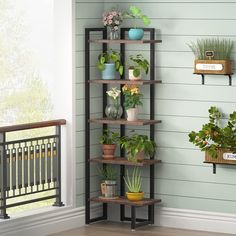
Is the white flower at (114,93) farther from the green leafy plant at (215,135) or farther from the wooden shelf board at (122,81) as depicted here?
the green leafy plant at (215,135)

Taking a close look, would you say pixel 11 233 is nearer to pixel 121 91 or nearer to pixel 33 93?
pixel 121 91

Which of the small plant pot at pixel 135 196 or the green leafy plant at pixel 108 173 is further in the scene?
the green leafy plant at pixel 108 173

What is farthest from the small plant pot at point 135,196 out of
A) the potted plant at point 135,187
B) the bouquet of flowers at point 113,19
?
the bouquet of flowers at point 113,19

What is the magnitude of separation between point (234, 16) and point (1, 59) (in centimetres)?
275

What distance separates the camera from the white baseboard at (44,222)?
7.75 meters

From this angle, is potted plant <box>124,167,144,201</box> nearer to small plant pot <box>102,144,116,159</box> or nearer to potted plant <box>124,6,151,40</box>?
small plant pot <box>102,144,116,159</box>

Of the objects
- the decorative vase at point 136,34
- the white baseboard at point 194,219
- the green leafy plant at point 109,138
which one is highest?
the decorative vase at point 136,34

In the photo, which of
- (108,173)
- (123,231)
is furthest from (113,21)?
(123,231)

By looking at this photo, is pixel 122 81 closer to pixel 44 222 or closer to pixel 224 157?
pixel 224 157

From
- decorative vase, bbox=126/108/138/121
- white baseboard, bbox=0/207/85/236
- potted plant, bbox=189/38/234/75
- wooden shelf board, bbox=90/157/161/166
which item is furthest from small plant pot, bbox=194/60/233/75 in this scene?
white baseboard, bbox=0/207/85/236

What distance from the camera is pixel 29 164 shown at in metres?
7.98

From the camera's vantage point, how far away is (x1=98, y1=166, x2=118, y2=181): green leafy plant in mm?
8539

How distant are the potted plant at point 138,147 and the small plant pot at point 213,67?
767mm

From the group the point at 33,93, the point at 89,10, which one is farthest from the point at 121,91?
the point at 33,93
